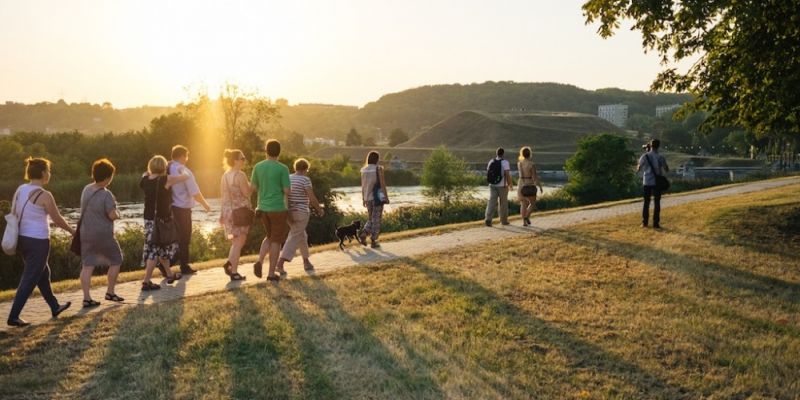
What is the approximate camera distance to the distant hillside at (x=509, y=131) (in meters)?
155

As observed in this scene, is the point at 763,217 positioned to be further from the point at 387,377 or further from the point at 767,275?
the point at 387,377

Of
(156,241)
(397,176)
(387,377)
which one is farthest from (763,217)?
(397,176)

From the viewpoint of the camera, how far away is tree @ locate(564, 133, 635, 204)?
42.3 m

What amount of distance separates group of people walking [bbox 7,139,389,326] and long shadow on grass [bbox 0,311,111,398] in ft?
2.92

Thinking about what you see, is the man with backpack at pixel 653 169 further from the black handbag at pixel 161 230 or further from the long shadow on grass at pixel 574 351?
the black handbag at pixel 161 230

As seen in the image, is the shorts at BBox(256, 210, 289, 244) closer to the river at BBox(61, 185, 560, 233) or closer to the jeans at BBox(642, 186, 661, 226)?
the jeans at BBox(642, 186, 661, 226)

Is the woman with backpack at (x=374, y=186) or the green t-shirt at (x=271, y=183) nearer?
the green t-shirt at (x=271, y=183)

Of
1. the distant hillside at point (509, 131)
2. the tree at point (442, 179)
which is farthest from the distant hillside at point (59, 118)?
the tree at point (442, 179)

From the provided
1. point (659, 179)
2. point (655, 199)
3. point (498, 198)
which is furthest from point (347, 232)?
point (655, 199)

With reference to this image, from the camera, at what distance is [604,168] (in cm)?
4366

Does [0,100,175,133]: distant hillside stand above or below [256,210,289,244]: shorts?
above

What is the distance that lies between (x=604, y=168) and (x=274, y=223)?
39.0 m

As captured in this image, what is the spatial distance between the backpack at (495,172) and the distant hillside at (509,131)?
133391mm

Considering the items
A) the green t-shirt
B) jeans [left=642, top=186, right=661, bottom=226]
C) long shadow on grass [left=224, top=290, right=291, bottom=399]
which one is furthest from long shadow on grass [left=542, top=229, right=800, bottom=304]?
long shadow on grass [left=224, top=290, right=291, bottom=399]
